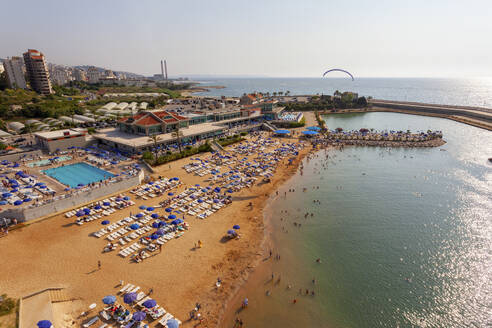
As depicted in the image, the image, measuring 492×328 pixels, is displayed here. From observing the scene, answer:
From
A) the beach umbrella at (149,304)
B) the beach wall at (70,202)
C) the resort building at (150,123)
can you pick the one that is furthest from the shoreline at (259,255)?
the resort building at (150,123)

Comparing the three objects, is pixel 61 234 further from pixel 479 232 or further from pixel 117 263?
pixel 479 232

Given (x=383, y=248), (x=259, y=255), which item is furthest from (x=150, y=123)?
(x=383, y=248)

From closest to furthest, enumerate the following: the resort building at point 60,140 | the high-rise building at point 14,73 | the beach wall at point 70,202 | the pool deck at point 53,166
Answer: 1. the beach wall at point 70,202
2. the pool deck at point 53,166
3. the resort building at point 60,140
4. the high-rise building at point 14,73

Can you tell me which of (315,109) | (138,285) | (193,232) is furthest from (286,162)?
(315,109)

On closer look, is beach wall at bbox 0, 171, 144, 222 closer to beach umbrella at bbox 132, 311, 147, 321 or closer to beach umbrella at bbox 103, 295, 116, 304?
beach umbrella at bbox 103, 295, 116, 304

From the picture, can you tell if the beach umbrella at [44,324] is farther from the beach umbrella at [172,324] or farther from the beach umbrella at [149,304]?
the beach umbrella at [172,324]

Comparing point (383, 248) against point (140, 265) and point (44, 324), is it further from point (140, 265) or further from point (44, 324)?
point (44, 324)
